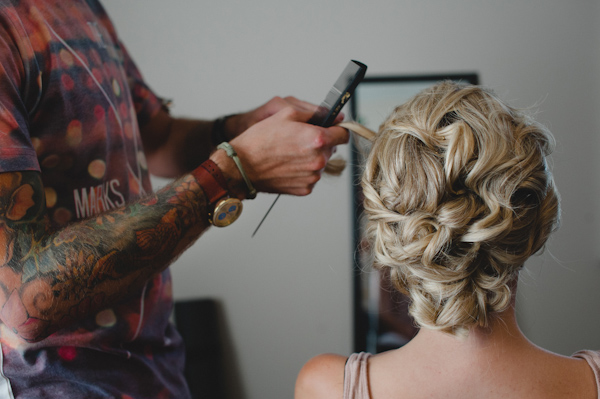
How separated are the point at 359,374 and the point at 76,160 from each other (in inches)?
24.3

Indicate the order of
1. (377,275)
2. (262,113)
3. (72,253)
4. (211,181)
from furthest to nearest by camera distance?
(377,275) → (262,113) → (211,181) → (72,253)

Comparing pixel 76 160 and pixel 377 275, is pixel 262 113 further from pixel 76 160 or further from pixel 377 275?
Answer: pixel 377 275

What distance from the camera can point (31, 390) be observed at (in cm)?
71

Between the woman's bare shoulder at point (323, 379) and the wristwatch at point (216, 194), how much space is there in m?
0.31

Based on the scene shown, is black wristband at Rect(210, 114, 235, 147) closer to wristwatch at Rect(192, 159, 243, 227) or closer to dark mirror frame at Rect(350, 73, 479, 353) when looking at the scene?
wristwatch at Rect(192, 159, 243, 227)

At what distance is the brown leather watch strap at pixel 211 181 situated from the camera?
0.73 metres

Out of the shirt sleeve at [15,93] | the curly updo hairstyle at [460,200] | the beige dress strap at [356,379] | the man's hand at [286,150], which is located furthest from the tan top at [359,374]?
the shirt sleeve at [15,93]

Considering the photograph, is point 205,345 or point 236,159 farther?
point 205,345

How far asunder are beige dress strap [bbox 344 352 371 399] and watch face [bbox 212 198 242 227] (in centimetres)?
32

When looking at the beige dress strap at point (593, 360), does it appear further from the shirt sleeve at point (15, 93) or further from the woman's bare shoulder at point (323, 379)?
the shirt sleeve at point (15, 93)

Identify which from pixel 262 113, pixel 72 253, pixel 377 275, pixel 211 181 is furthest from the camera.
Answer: pixel 377 275

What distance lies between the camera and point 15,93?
630 mm

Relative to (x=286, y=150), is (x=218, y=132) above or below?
below

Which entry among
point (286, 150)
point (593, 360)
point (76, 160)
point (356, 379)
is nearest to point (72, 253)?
point (76, 160)
